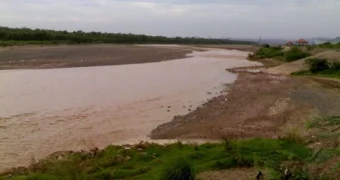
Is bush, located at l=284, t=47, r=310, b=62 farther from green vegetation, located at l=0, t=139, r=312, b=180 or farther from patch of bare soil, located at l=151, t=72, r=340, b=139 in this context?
green vegetation, located at l=0, t=139, r=312, b=180

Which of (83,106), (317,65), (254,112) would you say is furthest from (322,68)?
(83,106)

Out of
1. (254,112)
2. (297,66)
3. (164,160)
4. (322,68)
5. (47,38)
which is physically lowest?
(254,112)

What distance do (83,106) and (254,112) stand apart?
7217mm

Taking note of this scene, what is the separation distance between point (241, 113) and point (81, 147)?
737 cm

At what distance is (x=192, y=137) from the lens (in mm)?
12586

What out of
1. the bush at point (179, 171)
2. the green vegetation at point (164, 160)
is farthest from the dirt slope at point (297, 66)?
the bush at point (179, 171)

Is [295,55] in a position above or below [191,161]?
above

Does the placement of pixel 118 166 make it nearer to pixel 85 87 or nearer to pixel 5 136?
pixel 5 136

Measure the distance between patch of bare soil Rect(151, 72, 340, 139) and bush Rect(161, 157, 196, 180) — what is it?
19.4ft

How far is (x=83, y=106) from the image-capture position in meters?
16.9

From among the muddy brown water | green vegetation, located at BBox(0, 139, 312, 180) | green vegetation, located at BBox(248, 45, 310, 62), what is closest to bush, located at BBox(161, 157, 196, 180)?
green vegetation, located at BBox(0, 139, 312, 180)

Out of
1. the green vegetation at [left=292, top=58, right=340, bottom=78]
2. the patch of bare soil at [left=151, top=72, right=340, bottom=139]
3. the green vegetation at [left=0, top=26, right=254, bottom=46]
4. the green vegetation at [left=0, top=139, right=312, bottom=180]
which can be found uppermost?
the green vegetation at [left=0, top=26, right=254, bottom=46]

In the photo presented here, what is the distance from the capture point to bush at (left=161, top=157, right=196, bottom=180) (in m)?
6.45

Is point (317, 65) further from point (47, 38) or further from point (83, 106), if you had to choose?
point (47, 38)
